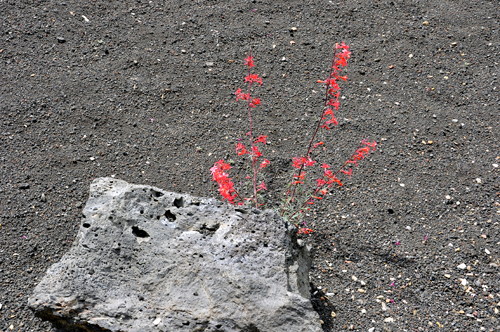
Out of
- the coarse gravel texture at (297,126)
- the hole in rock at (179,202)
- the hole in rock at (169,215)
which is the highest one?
the hole in rock at (179,202)

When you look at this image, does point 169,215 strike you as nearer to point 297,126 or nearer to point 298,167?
point 298,167

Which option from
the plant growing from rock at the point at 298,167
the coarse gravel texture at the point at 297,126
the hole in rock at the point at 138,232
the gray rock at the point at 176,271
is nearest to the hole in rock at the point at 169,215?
the gray rock at the point at 176,271

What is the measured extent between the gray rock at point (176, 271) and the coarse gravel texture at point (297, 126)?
0.72 metres

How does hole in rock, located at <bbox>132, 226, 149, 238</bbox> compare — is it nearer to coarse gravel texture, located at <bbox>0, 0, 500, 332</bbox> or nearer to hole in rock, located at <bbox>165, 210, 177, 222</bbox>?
hole in rock, located at <bbox>165, 210, 177, 222</bbox>

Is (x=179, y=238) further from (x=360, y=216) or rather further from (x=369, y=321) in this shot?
(x=360, y=216)

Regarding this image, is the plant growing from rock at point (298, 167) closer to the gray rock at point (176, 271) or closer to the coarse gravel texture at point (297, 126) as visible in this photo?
the coarse gravel texture at point (297, 126)

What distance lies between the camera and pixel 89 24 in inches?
184

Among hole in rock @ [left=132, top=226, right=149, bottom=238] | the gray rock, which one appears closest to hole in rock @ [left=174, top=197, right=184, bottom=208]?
the gray rock

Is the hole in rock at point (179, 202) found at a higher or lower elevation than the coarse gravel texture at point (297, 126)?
higher

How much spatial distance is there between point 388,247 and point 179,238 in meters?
1.54

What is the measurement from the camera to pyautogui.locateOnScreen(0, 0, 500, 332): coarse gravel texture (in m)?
2.85

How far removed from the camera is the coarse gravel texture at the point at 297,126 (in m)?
2.85

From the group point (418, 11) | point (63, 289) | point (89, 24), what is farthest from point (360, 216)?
point (89, 24)

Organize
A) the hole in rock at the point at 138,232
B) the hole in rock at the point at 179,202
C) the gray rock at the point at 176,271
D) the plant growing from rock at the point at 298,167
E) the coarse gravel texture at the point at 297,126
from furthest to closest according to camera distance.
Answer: the coarse gravel texture at the point at 297,126
the plant growing from rock at the point at 298,167
the hole in rock at the point at 179,202
the hole in rock at the point at 138,232
the gray rock at the point at 176,271
